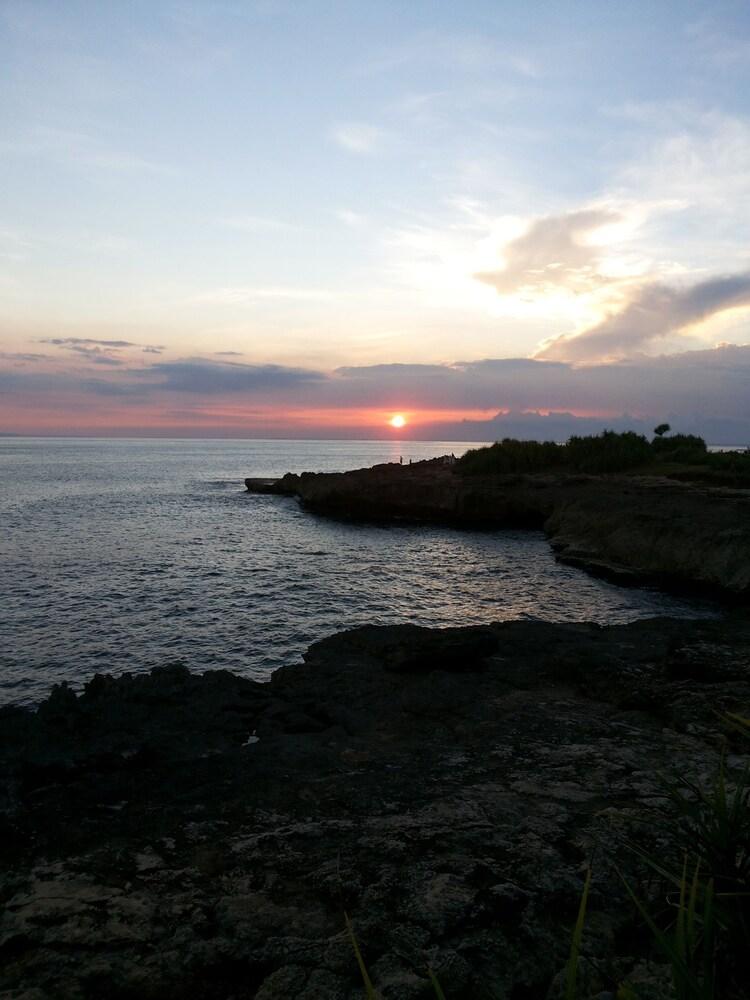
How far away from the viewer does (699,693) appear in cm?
1258

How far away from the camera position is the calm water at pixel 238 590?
21.7m

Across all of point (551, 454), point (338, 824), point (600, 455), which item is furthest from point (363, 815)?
point (551, 454)

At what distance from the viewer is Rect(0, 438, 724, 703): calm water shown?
2173 cm

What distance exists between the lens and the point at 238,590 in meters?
30.5

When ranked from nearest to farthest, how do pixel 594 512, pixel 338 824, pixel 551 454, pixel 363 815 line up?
1. pixel 338 824
2. pixel 363 815
3. pixel 594 512
4. pixel 551 454

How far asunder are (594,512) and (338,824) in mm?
37358

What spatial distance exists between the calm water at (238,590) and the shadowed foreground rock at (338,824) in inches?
300

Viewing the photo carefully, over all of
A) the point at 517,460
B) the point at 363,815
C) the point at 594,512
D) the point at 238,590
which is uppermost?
the point at 517,460

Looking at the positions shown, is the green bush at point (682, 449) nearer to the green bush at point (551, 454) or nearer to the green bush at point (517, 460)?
the green bush at point (551, 454)

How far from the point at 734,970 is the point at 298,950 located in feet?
11.6

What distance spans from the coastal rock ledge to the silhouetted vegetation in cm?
399

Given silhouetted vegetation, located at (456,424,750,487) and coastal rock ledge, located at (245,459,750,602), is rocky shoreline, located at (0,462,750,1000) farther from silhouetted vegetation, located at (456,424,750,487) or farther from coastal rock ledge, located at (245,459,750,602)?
silhouetted vegetation, located at (456,424,750,487)

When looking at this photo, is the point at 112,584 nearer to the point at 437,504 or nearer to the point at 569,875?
the point at 569,875

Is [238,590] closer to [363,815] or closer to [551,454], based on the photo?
A: [363,815]
